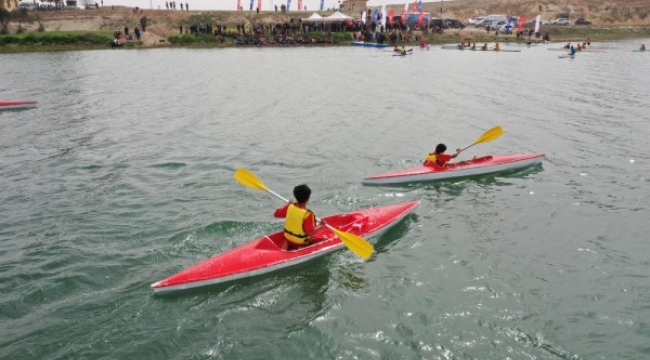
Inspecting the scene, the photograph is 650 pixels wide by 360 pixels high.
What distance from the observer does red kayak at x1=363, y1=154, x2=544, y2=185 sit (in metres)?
13.0

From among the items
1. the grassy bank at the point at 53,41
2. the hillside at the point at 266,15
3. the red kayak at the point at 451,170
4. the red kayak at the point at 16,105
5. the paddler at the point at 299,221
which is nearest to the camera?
the paddler at the point at 299,221

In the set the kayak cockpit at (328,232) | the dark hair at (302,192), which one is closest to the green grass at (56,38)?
the kayak cockpit at (328,232)

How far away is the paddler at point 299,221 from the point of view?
832 cm

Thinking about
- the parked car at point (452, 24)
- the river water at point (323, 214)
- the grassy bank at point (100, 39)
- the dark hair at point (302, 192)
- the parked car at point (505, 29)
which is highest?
the parked car at point (452, 24)

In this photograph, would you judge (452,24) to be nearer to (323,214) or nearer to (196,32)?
(196,32)

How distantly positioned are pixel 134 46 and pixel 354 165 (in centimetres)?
4565

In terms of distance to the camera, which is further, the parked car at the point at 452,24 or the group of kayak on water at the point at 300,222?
the parked car at the point at 452,24

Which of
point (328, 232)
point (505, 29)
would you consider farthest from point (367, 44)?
point (328, 232)

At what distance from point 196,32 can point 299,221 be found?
52753mm

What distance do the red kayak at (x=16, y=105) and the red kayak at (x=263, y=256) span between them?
1986 cm

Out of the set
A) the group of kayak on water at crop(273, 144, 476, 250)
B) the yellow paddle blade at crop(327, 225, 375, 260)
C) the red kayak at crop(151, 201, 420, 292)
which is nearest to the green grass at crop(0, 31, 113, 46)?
the red kayak at crop(151, 201, 420, 292)

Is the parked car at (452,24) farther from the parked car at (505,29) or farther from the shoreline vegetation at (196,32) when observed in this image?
the parked car at (505,29)

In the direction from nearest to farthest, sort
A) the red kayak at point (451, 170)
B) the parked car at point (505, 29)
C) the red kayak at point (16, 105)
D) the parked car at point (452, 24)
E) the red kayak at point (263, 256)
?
the red kayak at point (263, 256) < the red kayak at point (451, 170) < the red kayak at point (16, 105) < the parked car at point (505, 29) < the parked car at point (452, 24)

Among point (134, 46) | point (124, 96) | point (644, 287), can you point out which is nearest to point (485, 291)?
point (644, 287)
